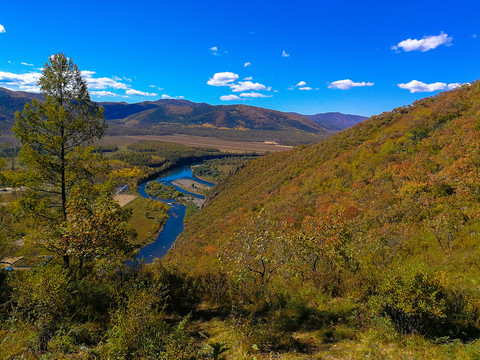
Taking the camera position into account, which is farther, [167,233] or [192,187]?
[192,187]

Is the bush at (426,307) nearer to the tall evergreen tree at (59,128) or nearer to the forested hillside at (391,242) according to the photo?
the forested hillside at (391,242)

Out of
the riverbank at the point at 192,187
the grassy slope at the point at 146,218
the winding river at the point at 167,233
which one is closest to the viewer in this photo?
the winding river at the point at 167,233

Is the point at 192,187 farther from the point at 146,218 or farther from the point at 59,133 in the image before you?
the point at 59,133

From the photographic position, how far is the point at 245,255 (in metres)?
10.9

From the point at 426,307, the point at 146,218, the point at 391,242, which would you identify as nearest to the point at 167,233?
the point at 146,218

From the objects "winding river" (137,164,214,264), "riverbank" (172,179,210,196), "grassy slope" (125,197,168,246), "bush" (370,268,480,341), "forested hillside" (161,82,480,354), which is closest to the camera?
"bush" (370,268,480,341)

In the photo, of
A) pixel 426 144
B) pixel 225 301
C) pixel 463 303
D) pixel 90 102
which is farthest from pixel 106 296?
pixel 426 144

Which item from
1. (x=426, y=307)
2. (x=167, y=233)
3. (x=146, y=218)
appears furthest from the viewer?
(x=146, y=218)

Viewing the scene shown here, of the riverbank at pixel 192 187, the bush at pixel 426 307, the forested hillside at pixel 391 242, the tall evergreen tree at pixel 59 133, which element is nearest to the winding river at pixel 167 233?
the riverbank at pixel 192 187

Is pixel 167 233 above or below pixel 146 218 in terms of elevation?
below

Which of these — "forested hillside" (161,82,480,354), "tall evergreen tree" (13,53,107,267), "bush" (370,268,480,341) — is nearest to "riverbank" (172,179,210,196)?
"forested hillside" (161,82,480,354)

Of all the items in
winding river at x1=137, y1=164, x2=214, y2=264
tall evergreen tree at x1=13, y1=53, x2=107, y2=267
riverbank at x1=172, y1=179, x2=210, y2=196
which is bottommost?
winding river at x1=137, y1=164, x2=214, y2=264

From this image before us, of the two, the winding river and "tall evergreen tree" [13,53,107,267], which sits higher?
"tall evergreen tree" [13,53,107,267]

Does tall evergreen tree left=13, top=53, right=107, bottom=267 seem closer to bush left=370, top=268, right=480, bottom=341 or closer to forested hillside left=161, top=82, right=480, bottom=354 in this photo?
forested hillside left=161, top=82, right=480, bottom=354
